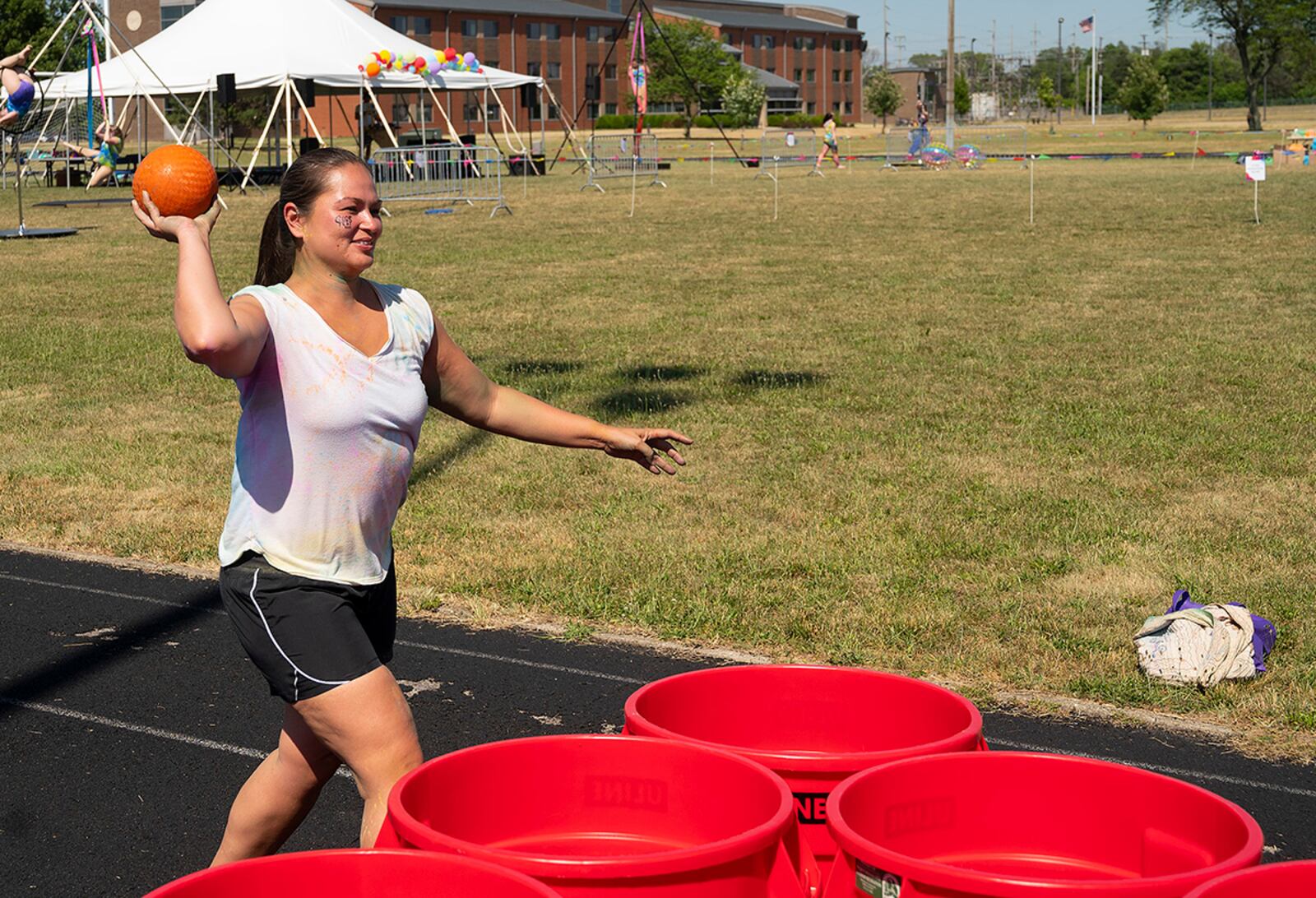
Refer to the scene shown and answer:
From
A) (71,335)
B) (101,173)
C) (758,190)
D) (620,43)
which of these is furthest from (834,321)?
(620,43)

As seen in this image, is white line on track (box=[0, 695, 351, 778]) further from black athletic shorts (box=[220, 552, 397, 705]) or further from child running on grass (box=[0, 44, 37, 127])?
child running on grass (box=[0, 44, 37, 127])

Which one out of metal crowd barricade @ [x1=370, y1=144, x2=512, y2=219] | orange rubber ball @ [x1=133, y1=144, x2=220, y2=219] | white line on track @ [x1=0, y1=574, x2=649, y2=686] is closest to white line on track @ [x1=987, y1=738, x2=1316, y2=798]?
white line on track @ [x1=0, y1=574, x2=649, y2=686]

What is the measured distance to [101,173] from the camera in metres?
6.64

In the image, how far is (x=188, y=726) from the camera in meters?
5.71

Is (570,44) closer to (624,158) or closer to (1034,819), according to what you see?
(624,158)

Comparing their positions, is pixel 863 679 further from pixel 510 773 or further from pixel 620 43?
pixel 620 43

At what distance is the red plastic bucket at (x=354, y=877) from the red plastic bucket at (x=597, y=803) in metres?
0.14

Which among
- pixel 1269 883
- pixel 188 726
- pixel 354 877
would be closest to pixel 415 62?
pixel 188 726

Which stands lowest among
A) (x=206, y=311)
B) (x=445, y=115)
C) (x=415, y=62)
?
(x=206, y=311)

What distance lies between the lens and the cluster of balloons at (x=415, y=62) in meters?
33.7

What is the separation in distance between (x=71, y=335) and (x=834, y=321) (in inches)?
299

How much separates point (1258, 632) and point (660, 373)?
7.47 metres

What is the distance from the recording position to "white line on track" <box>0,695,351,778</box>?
548cm

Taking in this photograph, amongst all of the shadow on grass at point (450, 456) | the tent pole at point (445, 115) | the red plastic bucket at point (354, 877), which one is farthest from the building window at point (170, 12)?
the red plastic bucket at point (354, 877)
